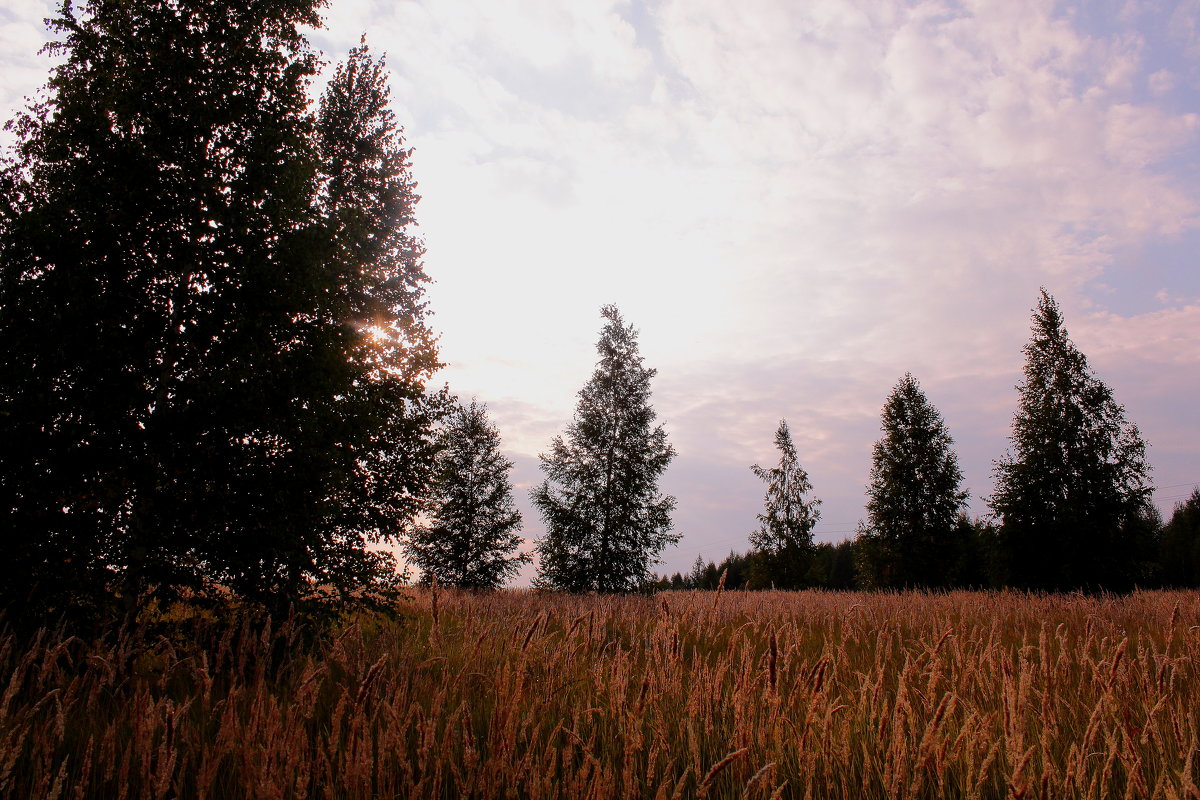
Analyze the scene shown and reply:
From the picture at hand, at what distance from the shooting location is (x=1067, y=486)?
2611cm

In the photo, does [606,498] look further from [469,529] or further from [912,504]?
[912,504]

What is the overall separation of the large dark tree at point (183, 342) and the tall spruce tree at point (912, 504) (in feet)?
98.6

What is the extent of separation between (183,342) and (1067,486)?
106 feet

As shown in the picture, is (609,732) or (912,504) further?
(912,504)

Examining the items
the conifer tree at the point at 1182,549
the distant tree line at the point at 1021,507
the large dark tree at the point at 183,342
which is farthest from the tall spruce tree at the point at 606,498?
the conifer tree at the point at 1182,549

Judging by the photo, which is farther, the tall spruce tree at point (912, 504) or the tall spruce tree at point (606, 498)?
the tall spruce tree at point (912, 504)

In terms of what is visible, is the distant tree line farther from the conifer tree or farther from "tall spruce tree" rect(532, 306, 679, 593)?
the conifer tree

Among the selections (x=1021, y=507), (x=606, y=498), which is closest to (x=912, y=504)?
(x=1021, y=507)

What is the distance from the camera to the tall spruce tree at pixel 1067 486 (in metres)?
25.2

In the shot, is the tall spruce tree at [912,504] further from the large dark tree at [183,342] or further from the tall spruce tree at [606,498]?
the large dark tree at [183,342]

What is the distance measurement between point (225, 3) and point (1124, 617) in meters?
17.9

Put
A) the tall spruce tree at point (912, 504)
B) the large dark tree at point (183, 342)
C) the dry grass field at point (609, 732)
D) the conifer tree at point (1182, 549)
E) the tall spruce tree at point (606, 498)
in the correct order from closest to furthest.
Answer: the dry grass field at point (609, 732) < the large dark tree at point (183, 342) < the tall spruce tree at point (606, 498) < the tall spruce tree at point (912, 504) < the conifer tree at point (1182, 549)

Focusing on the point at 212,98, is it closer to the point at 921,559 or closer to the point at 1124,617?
the point at 1124,617

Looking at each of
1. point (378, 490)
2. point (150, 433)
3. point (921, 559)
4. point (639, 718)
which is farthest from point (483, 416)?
point (639, 718)
